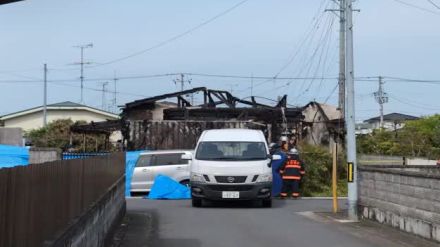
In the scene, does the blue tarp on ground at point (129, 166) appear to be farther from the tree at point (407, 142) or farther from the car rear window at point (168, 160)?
the tree at point (407, 142)

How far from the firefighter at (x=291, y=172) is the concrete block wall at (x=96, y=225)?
27.5 ft

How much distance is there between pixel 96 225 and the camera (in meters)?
8.77

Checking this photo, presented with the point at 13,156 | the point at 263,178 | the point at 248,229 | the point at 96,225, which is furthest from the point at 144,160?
the point at 96,225

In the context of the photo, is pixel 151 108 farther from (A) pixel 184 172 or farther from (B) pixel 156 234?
(B) pixel 156 234

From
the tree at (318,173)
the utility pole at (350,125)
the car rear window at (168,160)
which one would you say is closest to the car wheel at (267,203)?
the utility pole at (350,125)

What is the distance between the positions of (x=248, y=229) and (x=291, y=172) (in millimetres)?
8357

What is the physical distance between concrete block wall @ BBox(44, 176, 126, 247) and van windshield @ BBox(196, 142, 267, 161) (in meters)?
4.57

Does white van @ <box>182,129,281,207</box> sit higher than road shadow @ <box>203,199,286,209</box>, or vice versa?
white van @ <box>182,129,281,207</box>

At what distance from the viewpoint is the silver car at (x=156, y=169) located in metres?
23.3

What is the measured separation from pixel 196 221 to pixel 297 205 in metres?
5.49

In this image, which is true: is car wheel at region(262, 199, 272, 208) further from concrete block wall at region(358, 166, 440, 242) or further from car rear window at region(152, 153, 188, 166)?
car rear window at region(152, 153, 188, 166)

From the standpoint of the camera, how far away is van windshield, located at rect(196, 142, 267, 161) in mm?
18094

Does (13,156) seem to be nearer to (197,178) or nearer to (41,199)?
(197,178)

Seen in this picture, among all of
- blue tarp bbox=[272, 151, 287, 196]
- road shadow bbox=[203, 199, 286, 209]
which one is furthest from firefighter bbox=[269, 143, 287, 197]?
road shadow bbox=[203, 199, 286, 209]
